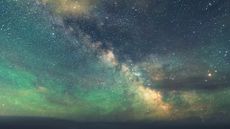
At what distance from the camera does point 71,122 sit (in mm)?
41375

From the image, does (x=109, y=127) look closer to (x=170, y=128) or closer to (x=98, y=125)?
(x=98, y=125)

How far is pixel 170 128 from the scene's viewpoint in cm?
4444

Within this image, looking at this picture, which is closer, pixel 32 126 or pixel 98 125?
pixel 98 125

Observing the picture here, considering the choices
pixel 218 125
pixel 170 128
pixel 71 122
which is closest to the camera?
pixel 218 125

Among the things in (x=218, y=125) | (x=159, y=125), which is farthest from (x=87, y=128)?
(x=218, y=125)

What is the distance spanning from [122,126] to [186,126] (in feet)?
31.6

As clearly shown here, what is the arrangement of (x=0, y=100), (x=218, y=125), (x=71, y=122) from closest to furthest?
(x=0, y=100) < (x=218, y=125) < (x=71, y=122)

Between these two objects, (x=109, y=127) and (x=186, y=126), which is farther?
(x=109, y=127)

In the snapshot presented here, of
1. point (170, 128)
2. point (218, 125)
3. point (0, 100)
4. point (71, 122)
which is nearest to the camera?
point (0, 100)

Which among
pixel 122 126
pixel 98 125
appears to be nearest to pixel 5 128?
pixel 98 125

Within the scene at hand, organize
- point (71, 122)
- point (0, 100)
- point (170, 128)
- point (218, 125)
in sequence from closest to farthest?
point (0, 100) < point (218, 125) < point (71, 122) < point (170, 128)

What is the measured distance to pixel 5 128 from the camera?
45.8 metres

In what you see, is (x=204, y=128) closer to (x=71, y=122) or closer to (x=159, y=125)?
(x=159, y=125)

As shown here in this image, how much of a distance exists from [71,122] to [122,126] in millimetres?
7902
